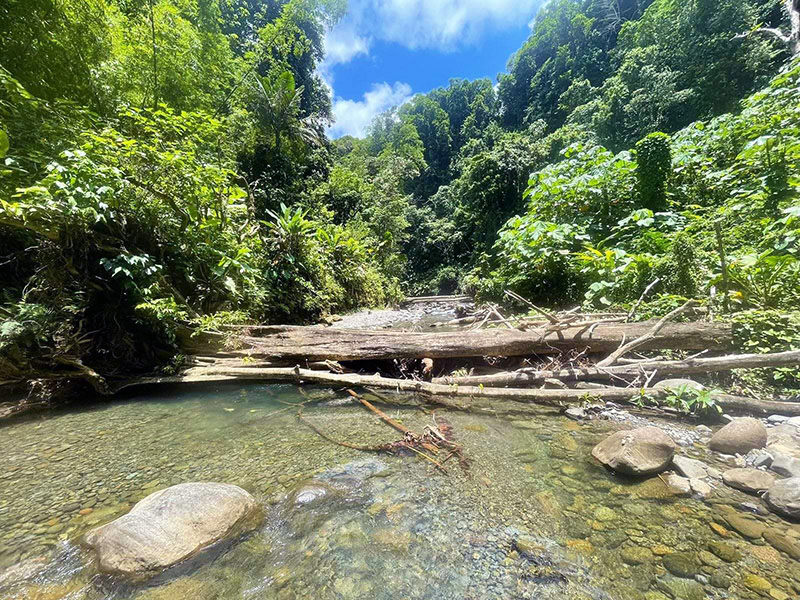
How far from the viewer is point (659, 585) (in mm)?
1742

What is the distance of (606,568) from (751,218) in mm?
6836

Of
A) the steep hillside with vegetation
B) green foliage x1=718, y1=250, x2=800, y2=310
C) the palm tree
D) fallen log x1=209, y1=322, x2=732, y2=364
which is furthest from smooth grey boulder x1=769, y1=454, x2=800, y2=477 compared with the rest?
the palm tree

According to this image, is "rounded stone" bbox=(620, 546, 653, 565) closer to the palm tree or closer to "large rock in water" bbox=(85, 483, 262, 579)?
"large rock in water" bbox=(85, 483, 262, 579)

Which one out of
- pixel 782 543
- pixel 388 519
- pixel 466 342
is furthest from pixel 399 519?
pixel 466 342

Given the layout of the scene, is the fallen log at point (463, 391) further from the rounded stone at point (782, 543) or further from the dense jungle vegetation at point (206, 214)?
the rounded stone at point (782, 543)

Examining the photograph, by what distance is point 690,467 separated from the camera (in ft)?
8.55

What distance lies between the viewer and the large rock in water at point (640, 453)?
2.57 metres

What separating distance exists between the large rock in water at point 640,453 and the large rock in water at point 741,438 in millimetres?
611

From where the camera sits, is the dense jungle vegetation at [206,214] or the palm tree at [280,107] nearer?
the dense jungle vegetation at [206,214]

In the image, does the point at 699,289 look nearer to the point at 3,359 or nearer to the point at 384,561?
the point at 384,561

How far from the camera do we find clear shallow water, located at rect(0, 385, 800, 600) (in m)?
1.78

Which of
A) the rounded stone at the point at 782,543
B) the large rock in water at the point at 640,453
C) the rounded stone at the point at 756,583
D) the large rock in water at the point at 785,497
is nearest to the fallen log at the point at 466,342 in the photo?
the large rock in water at the point at 640,453

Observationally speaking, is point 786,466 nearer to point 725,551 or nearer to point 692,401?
point 692,401

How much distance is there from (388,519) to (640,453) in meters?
2.19
